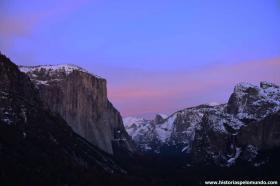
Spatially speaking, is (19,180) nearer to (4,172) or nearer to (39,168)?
(4,172)

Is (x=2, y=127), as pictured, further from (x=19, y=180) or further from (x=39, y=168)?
(x=19, y=180)

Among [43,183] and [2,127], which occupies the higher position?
[2,127]

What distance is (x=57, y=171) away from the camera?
7795 inches

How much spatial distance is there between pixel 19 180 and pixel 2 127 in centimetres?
3449

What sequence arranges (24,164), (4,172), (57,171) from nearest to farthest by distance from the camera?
(4,172) < (24,164) < (57,171)

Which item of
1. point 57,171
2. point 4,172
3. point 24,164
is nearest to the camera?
point 4,172

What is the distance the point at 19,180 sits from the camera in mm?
169625

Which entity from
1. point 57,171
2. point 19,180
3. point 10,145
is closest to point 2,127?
point 10,145

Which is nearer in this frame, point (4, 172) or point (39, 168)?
point (4, 172)

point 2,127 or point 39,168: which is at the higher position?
point 2,127

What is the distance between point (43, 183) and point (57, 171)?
20308 millimetres

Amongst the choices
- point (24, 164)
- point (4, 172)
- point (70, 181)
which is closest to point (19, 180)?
point (4, 172)

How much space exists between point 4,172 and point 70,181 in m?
31.0

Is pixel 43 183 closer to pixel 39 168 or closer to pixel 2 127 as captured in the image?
pixel 39 168
